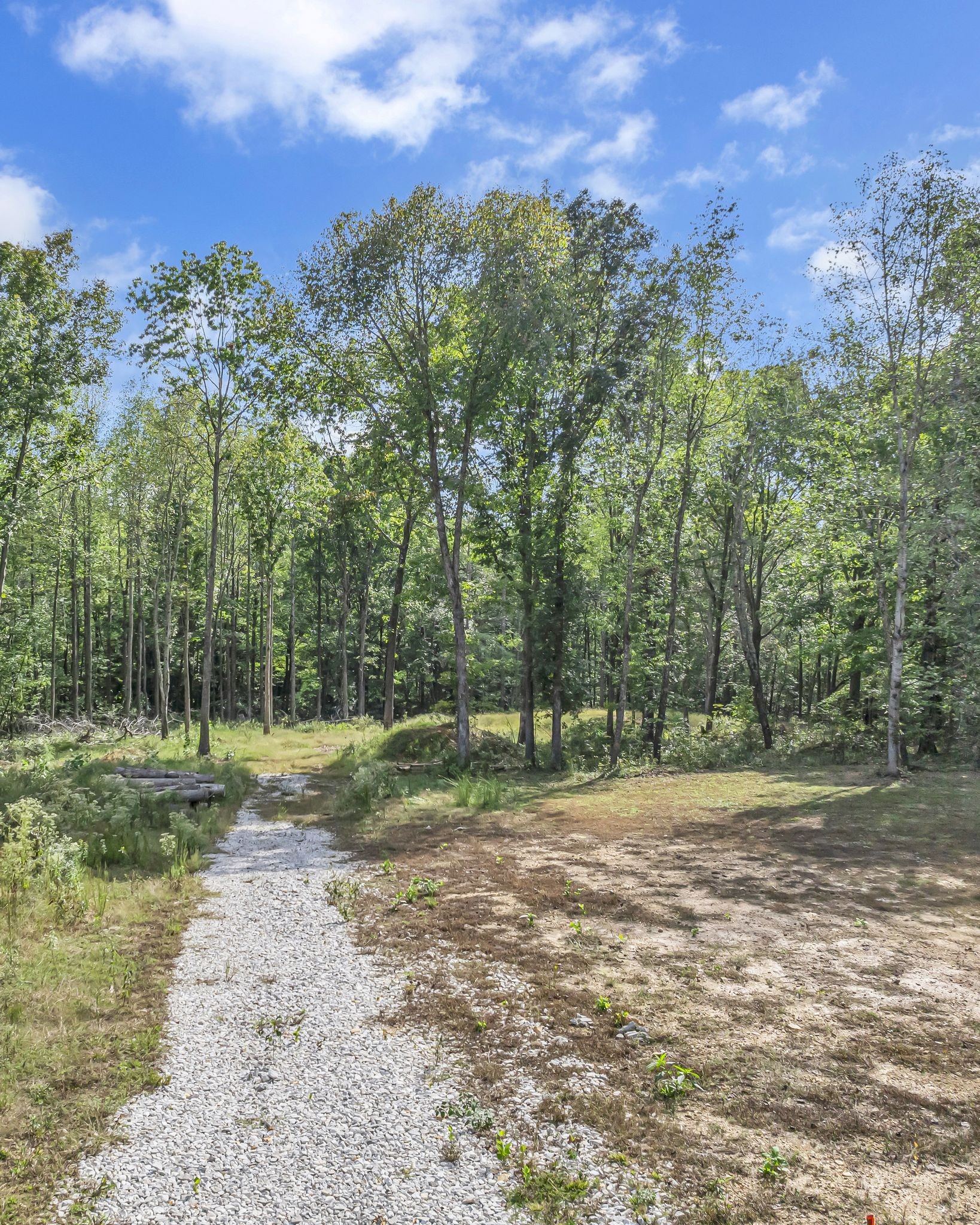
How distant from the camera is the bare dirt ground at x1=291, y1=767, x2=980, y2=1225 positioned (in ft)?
12.4

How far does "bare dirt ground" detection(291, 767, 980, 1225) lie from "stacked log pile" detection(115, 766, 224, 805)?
3.72 metres

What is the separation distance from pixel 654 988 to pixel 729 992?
60cm

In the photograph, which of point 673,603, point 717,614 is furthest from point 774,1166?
point 717,614

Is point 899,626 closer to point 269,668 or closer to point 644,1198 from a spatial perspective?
point 644,1198

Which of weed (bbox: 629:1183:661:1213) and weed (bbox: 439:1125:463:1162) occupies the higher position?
weed (bbox: 629:1183:661:1213)

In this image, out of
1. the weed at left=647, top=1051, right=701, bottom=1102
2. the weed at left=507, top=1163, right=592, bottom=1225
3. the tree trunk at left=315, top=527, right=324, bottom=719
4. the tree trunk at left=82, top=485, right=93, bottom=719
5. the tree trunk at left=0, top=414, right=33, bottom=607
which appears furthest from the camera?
the tree trunk at left=315, top=527, right=324, bottom=719

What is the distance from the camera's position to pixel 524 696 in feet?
67.8

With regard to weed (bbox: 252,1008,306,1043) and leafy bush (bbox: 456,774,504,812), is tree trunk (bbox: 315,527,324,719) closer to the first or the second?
leafy bush (bbox: 456,774,504,812)

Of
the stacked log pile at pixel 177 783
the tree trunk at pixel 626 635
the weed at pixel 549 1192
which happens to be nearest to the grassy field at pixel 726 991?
the weed at pixel 549 1192

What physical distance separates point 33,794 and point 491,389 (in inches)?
515

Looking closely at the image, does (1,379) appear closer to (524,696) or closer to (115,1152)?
(524,696)

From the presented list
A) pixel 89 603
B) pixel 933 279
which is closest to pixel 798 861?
pixel 933 279

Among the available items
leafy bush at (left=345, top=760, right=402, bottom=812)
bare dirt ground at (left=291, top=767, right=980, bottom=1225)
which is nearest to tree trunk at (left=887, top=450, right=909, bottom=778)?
bare dirt ground at (left=291, top=767, right=980, bottom=1225)

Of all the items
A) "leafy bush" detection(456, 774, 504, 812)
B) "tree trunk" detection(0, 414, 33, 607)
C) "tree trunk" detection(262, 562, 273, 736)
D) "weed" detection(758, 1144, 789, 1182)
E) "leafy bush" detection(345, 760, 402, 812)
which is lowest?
"leafy bush" detection(456, 774, 504, 812)
